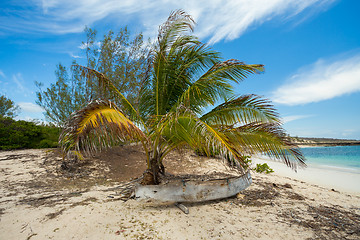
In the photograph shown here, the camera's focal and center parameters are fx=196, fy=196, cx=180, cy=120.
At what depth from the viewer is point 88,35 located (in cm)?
991

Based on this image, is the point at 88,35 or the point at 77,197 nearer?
the point at 77,197

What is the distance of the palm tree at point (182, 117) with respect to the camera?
10.3 ft

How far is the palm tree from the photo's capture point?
315 centimetres

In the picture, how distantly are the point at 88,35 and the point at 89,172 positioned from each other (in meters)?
6.87

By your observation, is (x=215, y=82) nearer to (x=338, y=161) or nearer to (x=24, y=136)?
(x=24, y=136)

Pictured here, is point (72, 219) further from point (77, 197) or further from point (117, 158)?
point (117, 158)

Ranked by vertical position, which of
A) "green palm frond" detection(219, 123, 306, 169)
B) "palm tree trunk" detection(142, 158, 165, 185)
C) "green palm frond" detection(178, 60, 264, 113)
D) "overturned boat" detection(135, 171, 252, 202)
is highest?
"green palm frond" detection(178, 60, 264, 113)

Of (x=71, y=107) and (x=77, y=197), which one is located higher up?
(x=71, y=107)

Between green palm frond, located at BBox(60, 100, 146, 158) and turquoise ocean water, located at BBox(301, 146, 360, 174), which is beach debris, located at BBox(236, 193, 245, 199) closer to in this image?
green palm frond, located at BBox(60, 100, 146, 158)

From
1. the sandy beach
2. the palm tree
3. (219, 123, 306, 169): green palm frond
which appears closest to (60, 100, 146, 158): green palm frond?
the palm tree

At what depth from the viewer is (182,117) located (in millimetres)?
3449

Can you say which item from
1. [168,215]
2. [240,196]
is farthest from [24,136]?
[240,196]

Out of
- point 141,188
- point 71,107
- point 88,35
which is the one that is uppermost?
point 88,35

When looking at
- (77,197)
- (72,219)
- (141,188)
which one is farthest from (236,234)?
(77,197)
